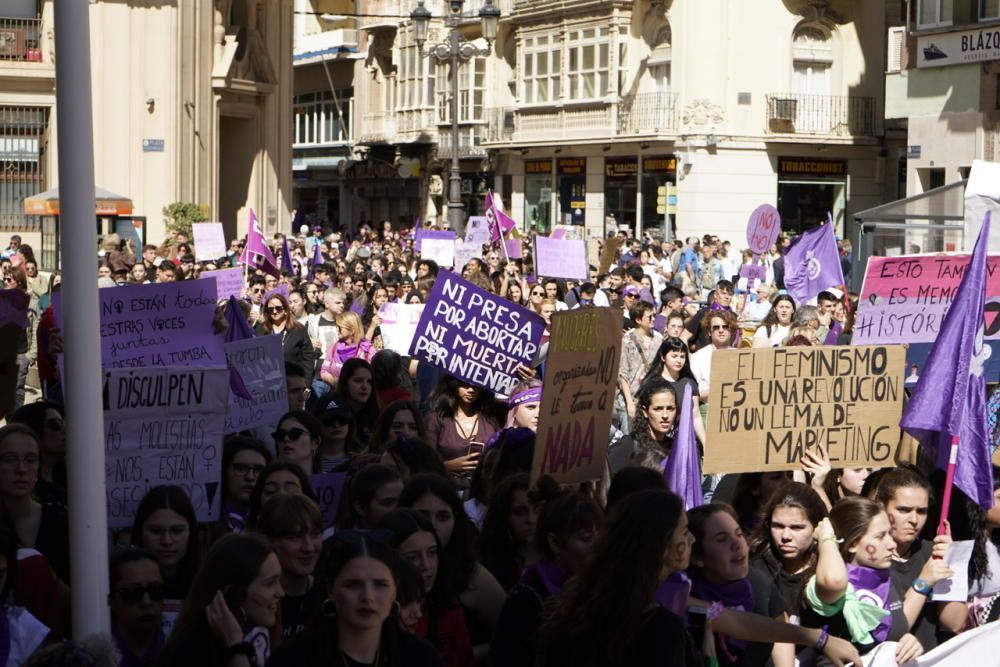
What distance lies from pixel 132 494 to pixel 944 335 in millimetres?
3581

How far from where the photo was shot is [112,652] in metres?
4.55

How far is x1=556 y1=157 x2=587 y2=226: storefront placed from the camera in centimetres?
4475

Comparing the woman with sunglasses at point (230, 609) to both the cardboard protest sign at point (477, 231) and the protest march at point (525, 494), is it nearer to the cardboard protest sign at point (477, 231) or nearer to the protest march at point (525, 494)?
the protest march at point (525, 494)

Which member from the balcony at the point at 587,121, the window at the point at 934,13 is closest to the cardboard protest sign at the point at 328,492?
the window at the point at 934,13

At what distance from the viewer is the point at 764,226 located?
25.0 m

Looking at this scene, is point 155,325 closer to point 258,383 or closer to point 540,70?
point 258,383

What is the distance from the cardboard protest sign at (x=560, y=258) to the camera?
19375mm

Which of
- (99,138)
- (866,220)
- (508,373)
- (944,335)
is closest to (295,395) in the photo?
(508,373)

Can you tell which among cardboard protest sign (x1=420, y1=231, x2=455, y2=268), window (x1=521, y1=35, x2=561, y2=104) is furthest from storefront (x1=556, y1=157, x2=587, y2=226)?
cardboard protest sign (x1=420, y1=231, x2=455, y2=268)

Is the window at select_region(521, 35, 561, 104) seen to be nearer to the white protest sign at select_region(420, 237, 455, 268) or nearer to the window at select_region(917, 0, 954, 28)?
the window at select_region(917, 0, 954, 28)

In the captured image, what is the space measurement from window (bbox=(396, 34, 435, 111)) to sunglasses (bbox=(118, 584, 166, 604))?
49.3 m

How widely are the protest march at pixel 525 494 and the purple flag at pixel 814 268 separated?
14.8 feet

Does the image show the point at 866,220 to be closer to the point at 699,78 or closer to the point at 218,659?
the point at 218,659

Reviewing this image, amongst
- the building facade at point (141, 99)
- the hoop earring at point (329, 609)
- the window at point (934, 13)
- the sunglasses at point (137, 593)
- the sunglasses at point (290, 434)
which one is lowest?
the sunglasses at point (137, 593)
